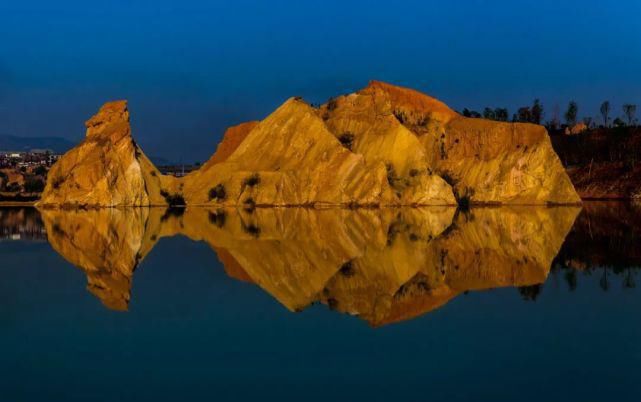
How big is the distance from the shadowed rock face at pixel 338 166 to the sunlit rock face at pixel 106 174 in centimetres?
11

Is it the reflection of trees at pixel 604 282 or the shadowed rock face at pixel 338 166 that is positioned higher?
the shadowed rock face at pixel 338 166

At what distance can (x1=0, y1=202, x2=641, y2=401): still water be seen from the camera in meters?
10.2

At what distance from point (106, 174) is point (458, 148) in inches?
1678

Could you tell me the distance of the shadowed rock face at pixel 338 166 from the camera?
77.8 meters

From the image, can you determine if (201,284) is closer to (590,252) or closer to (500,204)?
(590,252)

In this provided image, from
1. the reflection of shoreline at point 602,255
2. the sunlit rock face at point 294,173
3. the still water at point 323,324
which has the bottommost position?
the still water at point 323,324

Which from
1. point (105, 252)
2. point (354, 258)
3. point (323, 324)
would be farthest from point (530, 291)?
point (105, 252)

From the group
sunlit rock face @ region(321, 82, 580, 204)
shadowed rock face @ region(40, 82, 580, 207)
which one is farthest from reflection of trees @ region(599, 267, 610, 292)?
sunlit rock face @ region(321, 82, 580, 204)

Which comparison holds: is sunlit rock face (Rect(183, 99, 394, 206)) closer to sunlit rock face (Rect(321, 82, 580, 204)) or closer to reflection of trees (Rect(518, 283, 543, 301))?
sunlit rock face (Rect(321, 82, 580, 204))

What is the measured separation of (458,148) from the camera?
9294 cm

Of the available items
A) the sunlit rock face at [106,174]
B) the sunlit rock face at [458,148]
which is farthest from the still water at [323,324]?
the sunlit rock face at [458,148]

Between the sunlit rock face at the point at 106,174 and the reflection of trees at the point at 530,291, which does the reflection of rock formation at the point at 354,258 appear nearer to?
the reflection of trees at the point at 530,291

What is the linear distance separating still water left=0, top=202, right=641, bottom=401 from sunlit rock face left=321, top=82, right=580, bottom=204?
54918mm

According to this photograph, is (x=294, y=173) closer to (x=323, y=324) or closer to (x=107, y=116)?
(x=107, y=116)
